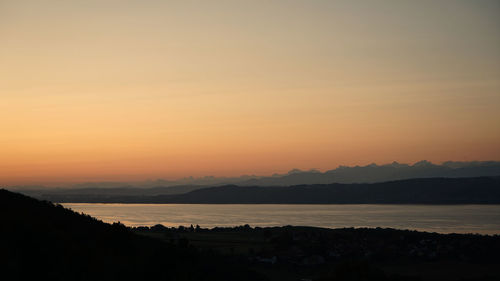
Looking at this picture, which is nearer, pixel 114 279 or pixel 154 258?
pixel 114 279

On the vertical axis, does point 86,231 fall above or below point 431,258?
above

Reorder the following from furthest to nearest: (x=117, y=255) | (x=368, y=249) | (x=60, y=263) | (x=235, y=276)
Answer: (x=368, y=249)
(x=235, y=276)
(x=117, y=255)
(x=60, y=263)

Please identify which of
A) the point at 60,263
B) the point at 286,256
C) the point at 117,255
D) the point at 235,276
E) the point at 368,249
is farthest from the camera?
the point at 368,249

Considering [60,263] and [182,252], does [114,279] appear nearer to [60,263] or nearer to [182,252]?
[60,263]

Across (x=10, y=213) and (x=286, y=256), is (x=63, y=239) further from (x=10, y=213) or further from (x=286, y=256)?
(x=286, y=256)

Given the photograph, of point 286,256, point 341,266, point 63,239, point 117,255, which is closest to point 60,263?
point 63,239

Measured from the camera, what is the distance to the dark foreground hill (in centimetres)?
1670

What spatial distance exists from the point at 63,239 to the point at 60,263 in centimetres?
311

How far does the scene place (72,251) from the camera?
62.5ft

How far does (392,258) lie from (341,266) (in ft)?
111

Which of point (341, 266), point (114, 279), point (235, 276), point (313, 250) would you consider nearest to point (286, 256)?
point (313, 250)

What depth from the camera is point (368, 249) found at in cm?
6100

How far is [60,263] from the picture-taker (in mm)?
17484

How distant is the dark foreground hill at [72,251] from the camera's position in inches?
658
